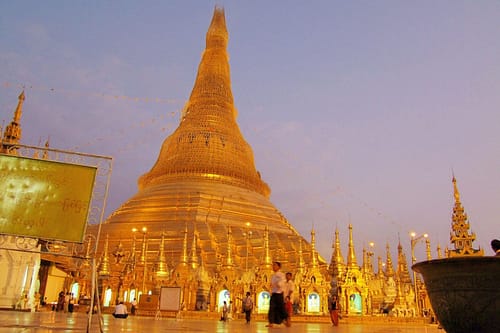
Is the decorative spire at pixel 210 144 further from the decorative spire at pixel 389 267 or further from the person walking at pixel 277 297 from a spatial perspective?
the person walking at pixel 277 297

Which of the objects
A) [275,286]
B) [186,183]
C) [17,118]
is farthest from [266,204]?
[275,286]

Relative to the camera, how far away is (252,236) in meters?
36.7

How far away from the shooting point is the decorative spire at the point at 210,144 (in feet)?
142

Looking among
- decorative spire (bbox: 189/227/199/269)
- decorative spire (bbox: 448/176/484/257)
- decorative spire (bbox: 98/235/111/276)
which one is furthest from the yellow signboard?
decorative spire (bbox: 448/176/484/257)

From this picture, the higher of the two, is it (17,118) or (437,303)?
(17,118)

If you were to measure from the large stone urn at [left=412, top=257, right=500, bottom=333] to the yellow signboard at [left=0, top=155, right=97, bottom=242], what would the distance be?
574 cm

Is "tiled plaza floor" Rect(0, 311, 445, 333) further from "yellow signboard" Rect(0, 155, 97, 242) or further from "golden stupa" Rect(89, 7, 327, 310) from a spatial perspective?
"golden stupa" Rect(89, 7, 327, 310)

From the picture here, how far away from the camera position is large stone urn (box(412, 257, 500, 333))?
5891 mm

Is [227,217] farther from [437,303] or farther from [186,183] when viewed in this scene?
[437,303]

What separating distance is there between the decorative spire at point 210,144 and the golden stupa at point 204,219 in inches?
4.2

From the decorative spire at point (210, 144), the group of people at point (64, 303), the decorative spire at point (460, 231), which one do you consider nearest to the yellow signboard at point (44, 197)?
the group of people at point (64, 303)

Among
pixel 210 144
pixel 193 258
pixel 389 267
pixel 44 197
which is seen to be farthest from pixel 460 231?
pixel 44 197

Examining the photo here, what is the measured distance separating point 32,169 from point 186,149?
36.9 m

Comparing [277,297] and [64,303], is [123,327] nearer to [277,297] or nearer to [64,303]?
[277,297]
